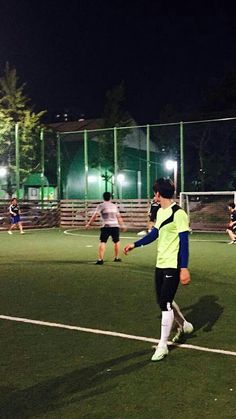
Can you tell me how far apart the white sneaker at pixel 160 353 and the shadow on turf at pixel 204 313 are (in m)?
0.73

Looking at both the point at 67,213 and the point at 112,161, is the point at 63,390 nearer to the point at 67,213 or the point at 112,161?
the point at 67,213

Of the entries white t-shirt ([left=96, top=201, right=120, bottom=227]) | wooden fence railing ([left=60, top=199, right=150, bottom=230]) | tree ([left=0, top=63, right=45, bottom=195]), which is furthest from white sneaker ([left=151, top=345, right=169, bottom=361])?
tree ([left=0, top=63, right=45, bottom=195])

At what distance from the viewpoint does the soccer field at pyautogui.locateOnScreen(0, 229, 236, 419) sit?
4773mm

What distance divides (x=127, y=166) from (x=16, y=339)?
37679 millimetres

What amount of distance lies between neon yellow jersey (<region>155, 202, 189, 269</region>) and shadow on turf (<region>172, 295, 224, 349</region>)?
46.8 inches

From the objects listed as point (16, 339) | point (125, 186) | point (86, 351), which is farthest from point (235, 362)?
point (125, 186)

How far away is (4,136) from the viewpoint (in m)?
35.1

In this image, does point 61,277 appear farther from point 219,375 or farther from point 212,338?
point 219,375

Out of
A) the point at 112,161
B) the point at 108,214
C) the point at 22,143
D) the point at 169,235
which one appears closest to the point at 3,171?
the point at 22,143

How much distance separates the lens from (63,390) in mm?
5133

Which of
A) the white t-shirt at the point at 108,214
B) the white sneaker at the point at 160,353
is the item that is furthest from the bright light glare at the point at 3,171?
the white sneaker at the point at 160,353

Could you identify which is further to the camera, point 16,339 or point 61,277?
point 61,277

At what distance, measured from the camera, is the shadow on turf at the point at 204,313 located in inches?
298

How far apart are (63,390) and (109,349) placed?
1.42m
